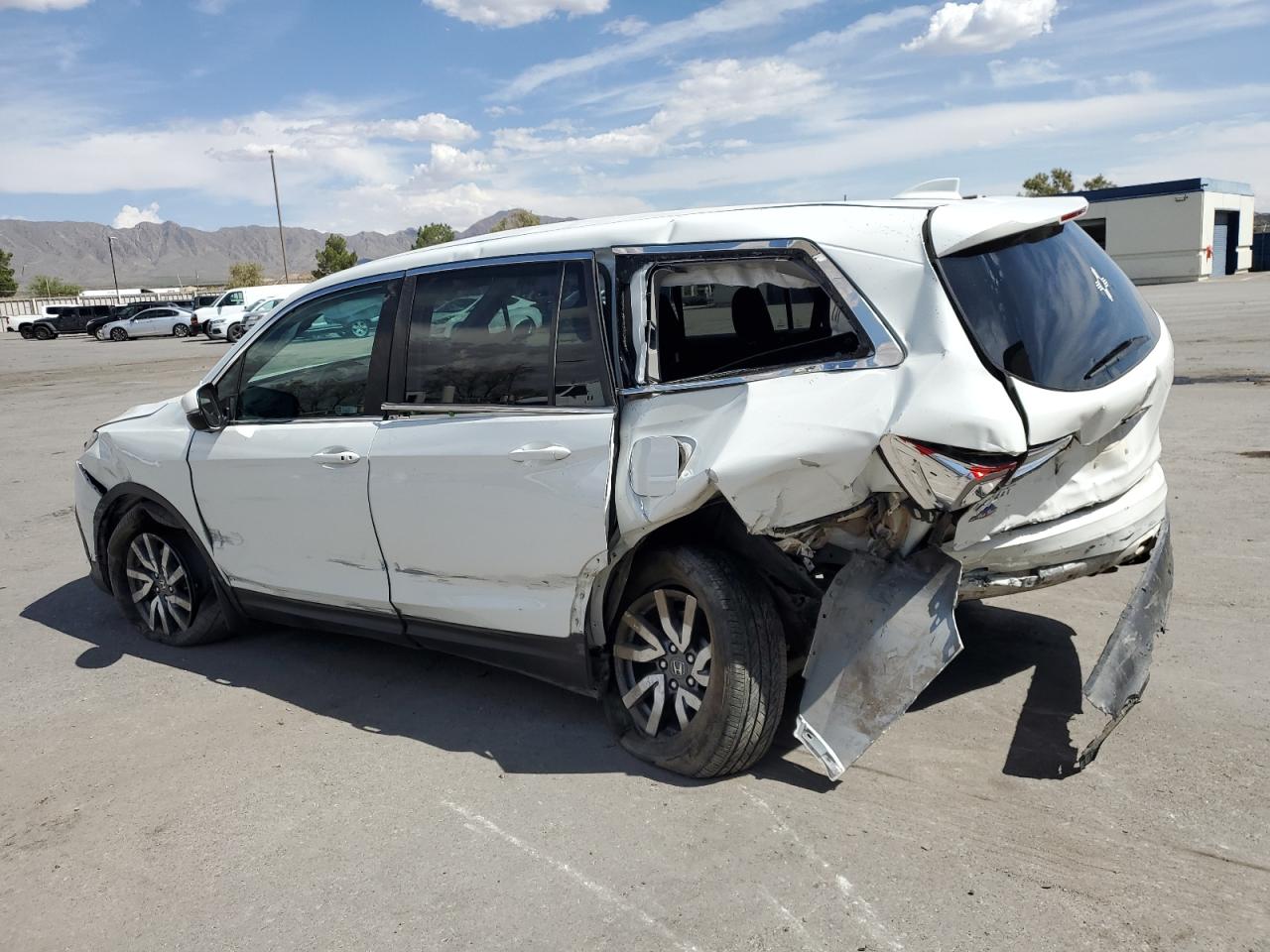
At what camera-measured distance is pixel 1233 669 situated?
427 centimetres

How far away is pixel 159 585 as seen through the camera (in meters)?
5.46

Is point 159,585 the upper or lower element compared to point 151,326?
lower

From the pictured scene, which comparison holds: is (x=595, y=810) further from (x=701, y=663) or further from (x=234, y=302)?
(x=234, y=302)

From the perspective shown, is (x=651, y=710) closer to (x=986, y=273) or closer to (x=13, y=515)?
(x=986, y=273)

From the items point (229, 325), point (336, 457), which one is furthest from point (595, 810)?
point (229, 325)

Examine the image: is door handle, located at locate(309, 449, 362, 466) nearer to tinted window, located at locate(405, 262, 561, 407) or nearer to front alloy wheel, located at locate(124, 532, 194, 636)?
tinted window, located at locate(405, 262, 561, 407)

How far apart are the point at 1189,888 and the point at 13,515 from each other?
29.8 feet

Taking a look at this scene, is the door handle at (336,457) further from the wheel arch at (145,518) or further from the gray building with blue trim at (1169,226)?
the gray building with blue trim at (1169,226)

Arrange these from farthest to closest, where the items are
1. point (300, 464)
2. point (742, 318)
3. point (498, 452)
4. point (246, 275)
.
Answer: point (246, 275)
point (300, 464)
point (742, 318)
point (498, 452)

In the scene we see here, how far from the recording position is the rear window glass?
10.5 ft

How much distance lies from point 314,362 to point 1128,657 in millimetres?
3534

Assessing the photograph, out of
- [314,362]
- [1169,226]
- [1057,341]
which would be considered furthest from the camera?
[1169,226]

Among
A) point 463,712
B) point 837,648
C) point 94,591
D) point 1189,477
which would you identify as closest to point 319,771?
point 463,712

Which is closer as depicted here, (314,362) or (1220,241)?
(314,362)
